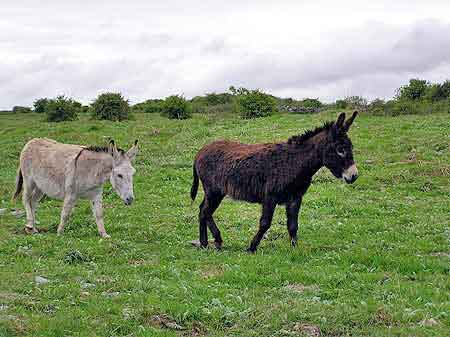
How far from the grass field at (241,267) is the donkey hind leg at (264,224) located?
0.70 ft

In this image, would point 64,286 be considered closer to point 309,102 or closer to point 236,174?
point 236,174

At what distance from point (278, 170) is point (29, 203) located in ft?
22.4

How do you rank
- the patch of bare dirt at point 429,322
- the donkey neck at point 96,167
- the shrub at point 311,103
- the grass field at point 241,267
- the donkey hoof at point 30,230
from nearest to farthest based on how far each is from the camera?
the patch of bare dirt at point 429,322 < the grass field at point 241,267 < the donkey neck at point 96,167 < the donkey hoof at point 30,230 < the shrub at point 311,103

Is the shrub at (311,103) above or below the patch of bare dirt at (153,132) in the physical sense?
above

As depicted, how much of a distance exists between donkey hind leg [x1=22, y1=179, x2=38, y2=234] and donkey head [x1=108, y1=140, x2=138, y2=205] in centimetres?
250

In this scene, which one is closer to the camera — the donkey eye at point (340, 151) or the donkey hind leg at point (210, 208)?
the donkey eye at point (340, 151)

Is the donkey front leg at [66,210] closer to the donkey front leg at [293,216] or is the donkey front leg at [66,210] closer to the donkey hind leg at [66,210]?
the donkey hind leg at [66,210]

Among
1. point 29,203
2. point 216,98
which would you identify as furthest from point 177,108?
point 29,203

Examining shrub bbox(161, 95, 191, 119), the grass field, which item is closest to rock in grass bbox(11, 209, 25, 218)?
the grass field

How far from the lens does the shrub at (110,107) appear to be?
167ft

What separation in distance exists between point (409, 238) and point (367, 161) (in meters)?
11.1

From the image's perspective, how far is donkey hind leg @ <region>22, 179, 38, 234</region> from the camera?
15055 millimetres

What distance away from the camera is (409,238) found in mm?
13508

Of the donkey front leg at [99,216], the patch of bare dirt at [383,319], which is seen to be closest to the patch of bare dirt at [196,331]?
the patch of bare dirt at [383,319]
